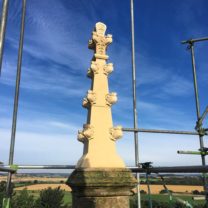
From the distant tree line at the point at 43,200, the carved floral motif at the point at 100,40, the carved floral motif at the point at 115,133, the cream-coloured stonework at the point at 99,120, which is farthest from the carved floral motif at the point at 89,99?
the distant tree line at the point at 43,200

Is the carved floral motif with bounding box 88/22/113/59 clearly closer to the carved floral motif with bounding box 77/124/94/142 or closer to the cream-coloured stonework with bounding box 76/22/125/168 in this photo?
the cream-coloured stonework with bounding box 76/22/125/168

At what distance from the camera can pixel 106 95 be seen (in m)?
5.57

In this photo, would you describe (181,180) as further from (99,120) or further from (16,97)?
(16,97)

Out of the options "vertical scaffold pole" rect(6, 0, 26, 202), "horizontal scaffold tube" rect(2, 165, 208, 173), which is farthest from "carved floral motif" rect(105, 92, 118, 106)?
"vertical scaffold pole" rect(6, 0, 26, 202)

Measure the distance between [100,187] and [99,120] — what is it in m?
1.35

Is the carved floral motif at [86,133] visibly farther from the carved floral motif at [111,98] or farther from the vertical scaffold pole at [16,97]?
the vertical scaffold pole at [16,97]

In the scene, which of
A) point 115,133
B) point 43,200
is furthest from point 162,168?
point 43,200

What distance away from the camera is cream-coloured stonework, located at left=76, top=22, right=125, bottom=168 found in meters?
4.96

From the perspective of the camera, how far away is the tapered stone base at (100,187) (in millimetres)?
4492

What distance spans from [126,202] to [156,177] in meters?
0.72

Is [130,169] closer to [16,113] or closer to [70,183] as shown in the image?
[70,183]

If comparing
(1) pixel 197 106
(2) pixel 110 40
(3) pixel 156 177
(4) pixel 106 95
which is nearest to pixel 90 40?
(2) pixel 110 40

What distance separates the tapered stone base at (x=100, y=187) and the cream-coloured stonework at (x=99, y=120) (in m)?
0.19

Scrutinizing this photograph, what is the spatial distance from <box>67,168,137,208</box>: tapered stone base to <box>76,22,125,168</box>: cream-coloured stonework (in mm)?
189
